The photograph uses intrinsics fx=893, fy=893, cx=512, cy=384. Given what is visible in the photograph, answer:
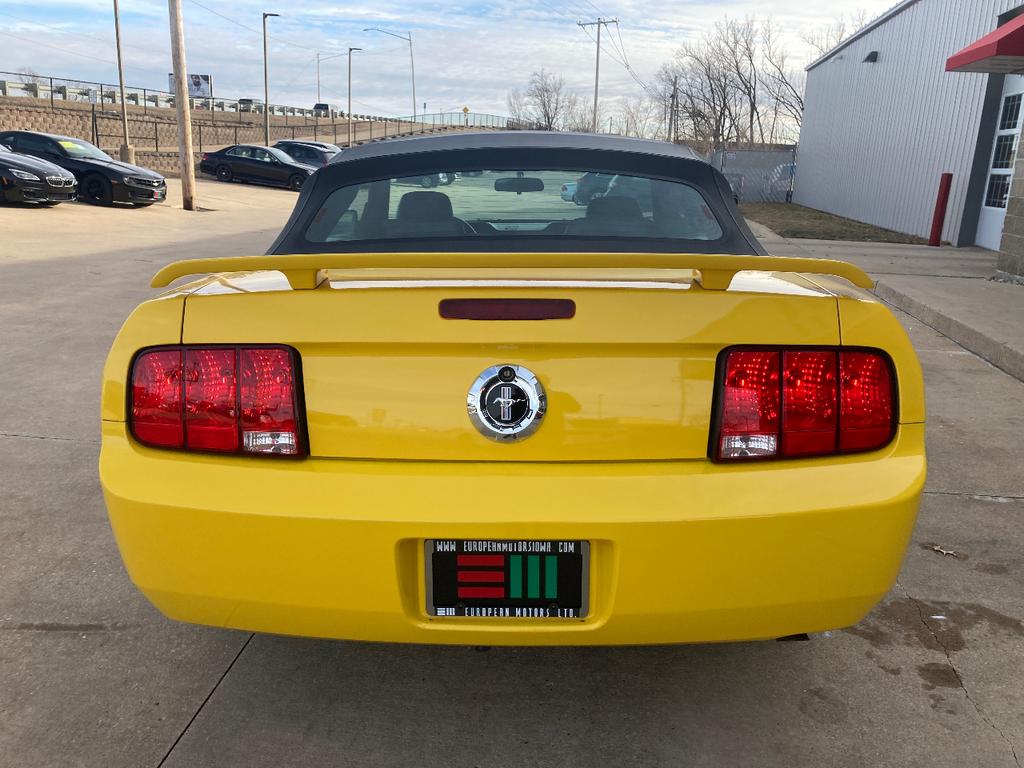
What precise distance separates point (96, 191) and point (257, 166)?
11584 mm

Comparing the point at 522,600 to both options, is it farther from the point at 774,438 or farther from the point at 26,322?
the point at 26,322

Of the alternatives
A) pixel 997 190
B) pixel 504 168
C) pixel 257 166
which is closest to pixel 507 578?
pixel 504 168

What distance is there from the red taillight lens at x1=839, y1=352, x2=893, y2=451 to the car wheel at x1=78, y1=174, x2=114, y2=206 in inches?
798

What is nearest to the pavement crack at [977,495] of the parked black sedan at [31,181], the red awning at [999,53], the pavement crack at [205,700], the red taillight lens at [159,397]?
the pavement crack at [205,700]

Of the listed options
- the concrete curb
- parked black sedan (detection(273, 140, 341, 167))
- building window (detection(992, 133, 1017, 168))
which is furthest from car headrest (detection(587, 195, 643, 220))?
parked black sedan (detection(273, 140, 341, 167))

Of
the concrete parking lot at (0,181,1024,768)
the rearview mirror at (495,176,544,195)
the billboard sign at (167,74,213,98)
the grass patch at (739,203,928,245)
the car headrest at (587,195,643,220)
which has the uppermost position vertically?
the billboard sign at (167,74,213,98)

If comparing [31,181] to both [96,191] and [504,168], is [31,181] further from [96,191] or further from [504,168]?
[504,168]

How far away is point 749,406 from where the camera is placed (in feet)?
6.61

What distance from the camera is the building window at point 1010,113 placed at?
1532cm

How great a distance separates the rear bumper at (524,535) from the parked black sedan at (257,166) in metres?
29.3

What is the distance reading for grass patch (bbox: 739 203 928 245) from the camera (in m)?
18.2

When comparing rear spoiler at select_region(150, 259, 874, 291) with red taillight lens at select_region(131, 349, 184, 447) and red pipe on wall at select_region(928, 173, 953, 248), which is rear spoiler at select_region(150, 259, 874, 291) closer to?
red taillight lens at select_region(131, 349, 184, 447)

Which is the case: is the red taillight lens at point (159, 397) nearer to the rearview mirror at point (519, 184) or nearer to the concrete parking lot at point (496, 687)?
the concrete parking lot at point (496, 687)

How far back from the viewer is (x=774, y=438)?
203cm
